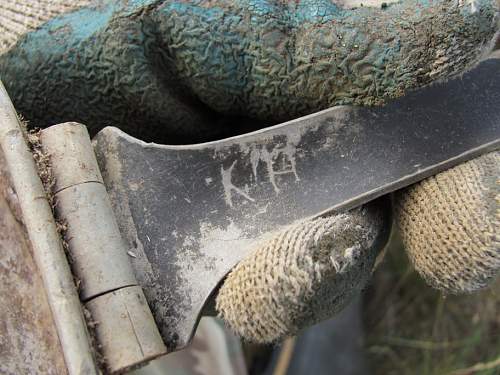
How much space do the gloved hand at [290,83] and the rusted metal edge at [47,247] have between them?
154mm

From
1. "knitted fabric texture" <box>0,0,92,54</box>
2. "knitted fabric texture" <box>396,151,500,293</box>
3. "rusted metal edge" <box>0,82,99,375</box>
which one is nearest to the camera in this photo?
"rusted metal edge" <box>0,82,99,375</box>

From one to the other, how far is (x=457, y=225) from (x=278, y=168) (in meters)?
0.22

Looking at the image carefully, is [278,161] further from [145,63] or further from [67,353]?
[67,353]

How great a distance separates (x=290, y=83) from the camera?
0.69 meters

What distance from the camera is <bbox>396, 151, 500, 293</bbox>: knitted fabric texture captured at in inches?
25.2

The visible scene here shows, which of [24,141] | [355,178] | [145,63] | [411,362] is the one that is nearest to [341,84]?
[355,178]

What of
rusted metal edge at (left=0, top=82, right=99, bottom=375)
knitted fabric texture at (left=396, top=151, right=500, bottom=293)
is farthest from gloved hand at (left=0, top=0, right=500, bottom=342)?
rusted metal edge at (left=0, top=82, right=99, bottom=375)

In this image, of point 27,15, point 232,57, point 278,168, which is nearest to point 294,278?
point 278,168

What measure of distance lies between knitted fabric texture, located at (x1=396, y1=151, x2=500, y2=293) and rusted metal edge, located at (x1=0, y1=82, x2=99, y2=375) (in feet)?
1.34

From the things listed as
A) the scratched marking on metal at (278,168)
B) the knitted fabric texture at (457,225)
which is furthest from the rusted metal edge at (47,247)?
the knitted fabric texture at (457,225)

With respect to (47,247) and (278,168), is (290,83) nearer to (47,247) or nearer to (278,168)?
(278,168)

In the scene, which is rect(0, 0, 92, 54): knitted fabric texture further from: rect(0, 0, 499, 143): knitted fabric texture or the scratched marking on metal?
the scratched marking on metal

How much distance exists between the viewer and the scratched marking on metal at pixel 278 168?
2.18 ft

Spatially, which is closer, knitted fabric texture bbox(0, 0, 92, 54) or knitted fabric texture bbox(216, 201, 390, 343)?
knitted fabric texture bbox(216, 201, 390, 343)
